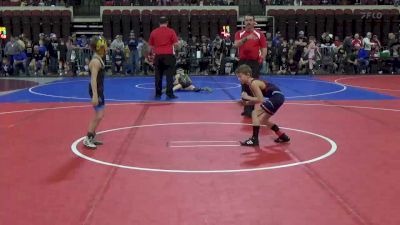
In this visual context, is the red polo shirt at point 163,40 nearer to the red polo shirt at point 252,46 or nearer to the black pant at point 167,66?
the black pant at point 167,66

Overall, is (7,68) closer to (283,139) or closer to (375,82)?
(375,82)

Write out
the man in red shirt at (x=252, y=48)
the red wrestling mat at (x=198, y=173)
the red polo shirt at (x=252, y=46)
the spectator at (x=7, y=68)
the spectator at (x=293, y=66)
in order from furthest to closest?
1. the spectator at (x=293, y=66)
2. the spectator at (x=7, y=68)
3. the red polo shirt at (x=252, y=46)
4. the man in red shirt at (x=252, y=48)
5. the red wrestling mat at (x=198, y=173)

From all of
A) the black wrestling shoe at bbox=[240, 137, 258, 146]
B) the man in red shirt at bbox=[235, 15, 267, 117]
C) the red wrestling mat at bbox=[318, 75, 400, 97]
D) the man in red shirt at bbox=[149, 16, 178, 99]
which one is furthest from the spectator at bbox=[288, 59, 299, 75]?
the black wrestling shoe at bbox=[240, 137, 258, 146]

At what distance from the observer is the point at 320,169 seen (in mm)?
6102

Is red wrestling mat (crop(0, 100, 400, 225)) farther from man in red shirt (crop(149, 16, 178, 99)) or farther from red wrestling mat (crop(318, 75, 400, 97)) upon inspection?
red wrestling mat (crop(318, 75, 400, 97))

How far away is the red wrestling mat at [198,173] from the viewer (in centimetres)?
462

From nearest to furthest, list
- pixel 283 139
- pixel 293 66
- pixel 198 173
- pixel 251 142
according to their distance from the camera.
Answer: pixel 198 173 → pixel 251 142 → pixel 283 139 → pixel 293 66

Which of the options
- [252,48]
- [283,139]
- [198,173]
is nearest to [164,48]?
[252,48]

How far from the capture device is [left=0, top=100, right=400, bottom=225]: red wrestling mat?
4.62m

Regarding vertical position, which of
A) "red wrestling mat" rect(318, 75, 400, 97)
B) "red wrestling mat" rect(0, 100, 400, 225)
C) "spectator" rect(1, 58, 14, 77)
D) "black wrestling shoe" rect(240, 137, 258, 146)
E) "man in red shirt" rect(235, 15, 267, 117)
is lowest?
"red wrestling mat" rect(318, 75, 400, 97)

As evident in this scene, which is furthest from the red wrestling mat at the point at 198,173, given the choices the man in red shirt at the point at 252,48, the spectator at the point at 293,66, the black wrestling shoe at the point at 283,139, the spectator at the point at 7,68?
the spectator at the point at 7,68

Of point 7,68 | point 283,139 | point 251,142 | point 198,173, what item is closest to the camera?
point 198,173

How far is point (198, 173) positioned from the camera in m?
5.97

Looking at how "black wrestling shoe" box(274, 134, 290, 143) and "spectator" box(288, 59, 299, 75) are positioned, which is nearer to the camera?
"black wrestling shoe" box(274, 134, 290, 143)
